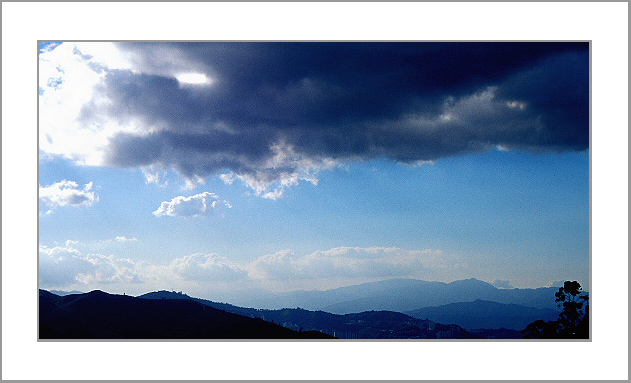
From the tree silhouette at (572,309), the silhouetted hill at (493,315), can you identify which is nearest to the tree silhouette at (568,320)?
the tree silhouette at (572,309)

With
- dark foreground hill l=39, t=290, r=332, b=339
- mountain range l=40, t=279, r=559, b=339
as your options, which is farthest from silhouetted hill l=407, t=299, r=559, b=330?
dark foreground hill l=39, t=290, r=332, b=339

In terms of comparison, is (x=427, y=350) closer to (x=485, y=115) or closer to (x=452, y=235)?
(x=452, y=235)

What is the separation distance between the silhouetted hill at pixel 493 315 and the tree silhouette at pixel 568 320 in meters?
0.14

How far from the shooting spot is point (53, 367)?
8.52 meters

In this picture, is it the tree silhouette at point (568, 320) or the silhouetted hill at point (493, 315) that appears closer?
the tree silhouette at point (568, 320)

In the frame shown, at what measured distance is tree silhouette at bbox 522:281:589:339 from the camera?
9.12 metres

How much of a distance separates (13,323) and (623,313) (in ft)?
33.0

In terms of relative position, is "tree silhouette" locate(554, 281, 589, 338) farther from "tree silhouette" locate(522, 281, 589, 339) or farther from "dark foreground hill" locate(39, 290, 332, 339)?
"dark foreground hill" locate(39, 290, 332, 339)

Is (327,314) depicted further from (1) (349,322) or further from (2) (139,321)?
(2) (139,321)

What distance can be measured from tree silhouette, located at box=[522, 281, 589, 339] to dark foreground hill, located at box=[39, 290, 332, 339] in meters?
4.15

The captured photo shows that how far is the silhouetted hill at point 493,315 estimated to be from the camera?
31.6 ft

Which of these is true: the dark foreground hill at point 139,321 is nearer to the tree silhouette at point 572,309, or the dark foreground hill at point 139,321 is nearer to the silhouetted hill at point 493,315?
the silhouetted hill at point 493,315

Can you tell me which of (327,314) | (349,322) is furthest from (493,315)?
(327,314)

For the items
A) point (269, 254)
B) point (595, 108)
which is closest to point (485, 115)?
point (595, 108)
